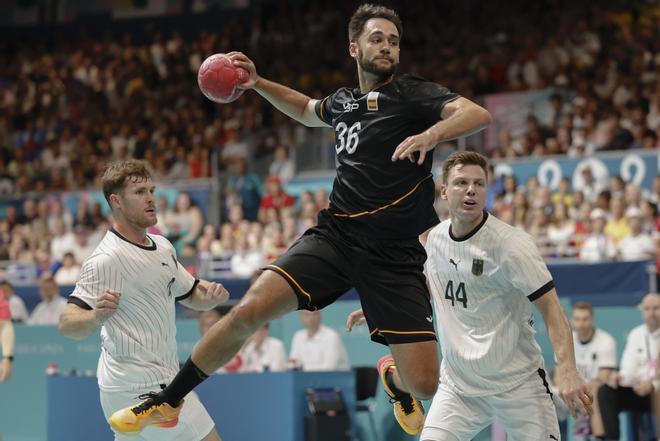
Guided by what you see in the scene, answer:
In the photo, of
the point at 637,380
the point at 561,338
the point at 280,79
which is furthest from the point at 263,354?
the point at 280,79

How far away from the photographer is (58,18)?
33281mm

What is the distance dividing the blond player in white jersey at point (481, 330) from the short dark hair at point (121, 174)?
1755mm

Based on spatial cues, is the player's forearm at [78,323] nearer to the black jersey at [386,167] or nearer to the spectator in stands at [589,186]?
the black jersey at [386,167]

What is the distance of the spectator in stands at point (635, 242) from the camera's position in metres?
14.9

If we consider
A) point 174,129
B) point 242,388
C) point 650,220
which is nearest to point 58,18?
point 174,129

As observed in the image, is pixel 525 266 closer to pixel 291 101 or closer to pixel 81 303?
pixel 291 101

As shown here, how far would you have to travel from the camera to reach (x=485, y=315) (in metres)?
7.09

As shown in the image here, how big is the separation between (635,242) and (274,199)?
704 centimetres

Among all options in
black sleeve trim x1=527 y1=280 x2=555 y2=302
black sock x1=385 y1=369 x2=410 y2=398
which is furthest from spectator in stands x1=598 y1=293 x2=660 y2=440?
black sleeve trim x1=527 y1=280 x2=555 y2=302

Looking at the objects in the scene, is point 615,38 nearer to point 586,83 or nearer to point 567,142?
point 586,83

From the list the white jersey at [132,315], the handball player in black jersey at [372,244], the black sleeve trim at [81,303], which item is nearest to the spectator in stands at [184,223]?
the white jersey at [132,315]

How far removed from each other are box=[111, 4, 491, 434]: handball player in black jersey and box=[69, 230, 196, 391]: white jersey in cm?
64

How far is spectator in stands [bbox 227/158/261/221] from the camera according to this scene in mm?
20719

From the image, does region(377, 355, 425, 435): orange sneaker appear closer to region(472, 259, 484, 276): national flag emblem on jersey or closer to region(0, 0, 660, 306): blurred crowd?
region(472, 259, 484, 276): national flag emblem on jersey
